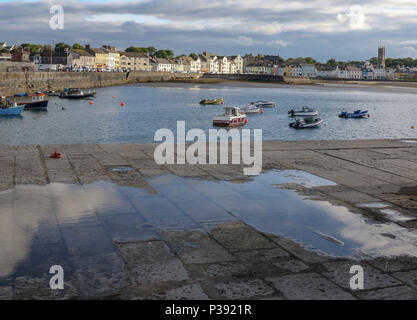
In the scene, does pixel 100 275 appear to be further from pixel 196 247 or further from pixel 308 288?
pixel 308 288

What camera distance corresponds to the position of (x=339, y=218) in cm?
864

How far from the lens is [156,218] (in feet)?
27.6

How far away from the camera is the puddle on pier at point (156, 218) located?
7012 mm

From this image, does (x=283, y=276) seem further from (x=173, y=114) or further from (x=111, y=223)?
(x=173, y=114)

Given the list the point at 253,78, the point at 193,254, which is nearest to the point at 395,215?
the point at 193,254

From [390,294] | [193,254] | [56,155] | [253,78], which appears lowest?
[390,294]

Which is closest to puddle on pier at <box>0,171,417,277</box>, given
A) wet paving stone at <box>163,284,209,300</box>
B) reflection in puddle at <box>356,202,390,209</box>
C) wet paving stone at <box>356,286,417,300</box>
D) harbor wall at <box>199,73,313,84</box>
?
reflection in puddle at <box>356,202,390,209</box>

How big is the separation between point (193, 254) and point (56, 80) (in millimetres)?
78983

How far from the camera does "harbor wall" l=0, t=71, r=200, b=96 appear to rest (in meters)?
65.5

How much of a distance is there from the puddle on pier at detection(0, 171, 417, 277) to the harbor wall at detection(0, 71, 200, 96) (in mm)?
59246

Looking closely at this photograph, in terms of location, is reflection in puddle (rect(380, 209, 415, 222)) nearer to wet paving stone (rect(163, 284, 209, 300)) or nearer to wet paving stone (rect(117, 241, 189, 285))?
wet paving stone (rect(117, 241, 189, 285))

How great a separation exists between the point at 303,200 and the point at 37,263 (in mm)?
5375

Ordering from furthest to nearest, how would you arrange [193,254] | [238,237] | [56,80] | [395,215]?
1. [56,80]
2. [395,215]
3. [238,237]
4. [193,254]

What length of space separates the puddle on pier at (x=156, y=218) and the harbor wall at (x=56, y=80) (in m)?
59.2
